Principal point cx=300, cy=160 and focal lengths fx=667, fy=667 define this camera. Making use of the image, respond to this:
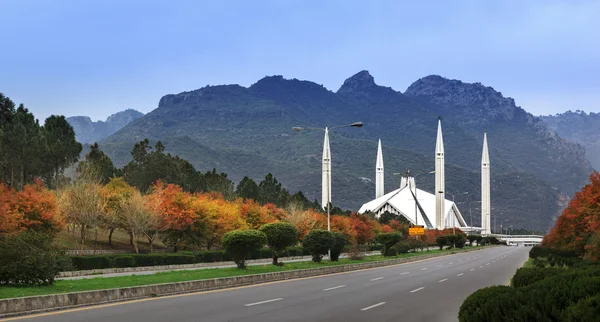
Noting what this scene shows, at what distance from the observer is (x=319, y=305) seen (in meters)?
18.3

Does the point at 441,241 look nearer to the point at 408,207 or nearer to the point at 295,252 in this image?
the point at 295,252

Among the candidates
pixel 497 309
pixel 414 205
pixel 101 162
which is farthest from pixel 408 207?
pixel 497 309

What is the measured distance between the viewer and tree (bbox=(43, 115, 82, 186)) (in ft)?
200

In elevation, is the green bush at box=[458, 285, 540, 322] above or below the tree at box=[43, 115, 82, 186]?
below

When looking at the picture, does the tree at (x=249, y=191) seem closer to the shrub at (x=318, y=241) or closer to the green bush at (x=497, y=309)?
the shrub at (x=318, y=241)

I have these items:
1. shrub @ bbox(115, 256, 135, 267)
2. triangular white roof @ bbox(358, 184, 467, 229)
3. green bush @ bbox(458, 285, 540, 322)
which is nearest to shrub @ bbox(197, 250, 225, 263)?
shrub @ bbox(115, 256, 135, 267)

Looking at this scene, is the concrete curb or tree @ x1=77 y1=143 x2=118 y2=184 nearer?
the concrete curb

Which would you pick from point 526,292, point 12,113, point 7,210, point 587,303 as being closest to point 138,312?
point 526,292

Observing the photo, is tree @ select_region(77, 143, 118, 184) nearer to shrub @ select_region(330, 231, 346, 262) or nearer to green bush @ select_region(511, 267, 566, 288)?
shrub @ select_region(330, 231, 346, 262)

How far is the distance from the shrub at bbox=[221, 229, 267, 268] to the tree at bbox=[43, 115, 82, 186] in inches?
1366

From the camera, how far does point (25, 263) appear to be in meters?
19.1

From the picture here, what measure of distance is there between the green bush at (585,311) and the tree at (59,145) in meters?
56.8

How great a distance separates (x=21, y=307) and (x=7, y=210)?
25029 millimetres

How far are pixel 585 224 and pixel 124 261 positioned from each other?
2573 centimetres
